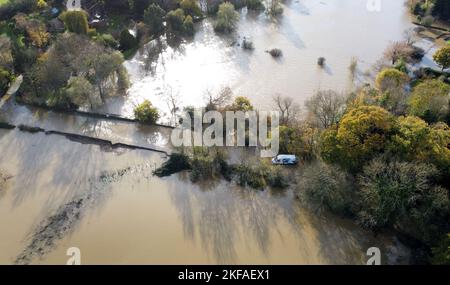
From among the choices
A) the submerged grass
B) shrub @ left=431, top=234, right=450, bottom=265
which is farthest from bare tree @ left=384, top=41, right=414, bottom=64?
shrub @ left=431, top=234, right=450, bottom=265

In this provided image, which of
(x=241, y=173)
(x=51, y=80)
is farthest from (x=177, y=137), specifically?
(x=51, y=80)

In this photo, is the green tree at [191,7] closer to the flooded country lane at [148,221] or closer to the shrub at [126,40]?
the shrub at [126,40]

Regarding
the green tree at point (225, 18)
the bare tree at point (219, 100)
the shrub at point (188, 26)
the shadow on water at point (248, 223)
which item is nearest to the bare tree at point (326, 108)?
the shadow on water at point (248, 223)

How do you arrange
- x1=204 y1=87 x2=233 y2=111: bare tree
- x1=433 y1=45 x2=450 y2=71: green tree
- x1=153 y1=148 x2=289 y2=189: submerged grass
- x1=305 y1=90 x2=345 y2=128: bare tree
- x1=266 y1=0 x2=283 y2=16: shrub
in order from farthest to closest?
x1=266 y1=0 x2=283 y2=16: shrub, x1=433 y1=45 x2=450 y2=71: green tree, x1=204 y1=87 x2=233 y2=111: bare tree, x1=305 y1=90 x2=345 y2=128: bare tree, x1=153 y1=148 x2=289 y2=189: submerged grass

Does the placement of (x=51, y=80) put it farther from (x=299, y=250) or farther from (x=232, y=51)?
(x=299, y=250)

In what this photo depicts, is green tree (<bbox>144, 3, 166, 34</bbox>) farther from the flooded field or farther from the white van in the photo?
the white van

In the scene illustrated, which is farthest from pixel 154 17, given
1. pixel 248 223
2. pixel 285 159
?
pixel 248 223
